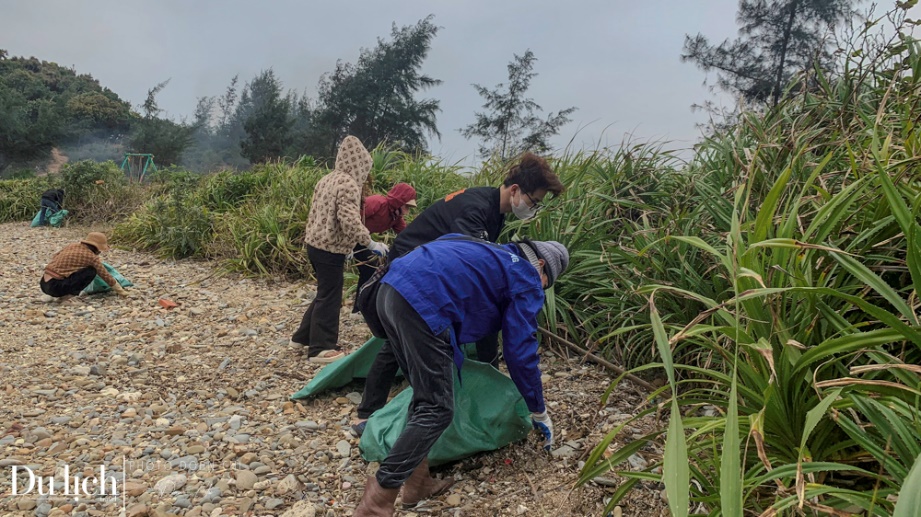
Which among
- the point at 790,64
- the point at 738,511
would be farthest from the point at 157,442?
the point at 790,64

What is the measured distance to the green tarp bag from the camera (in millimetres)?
12031

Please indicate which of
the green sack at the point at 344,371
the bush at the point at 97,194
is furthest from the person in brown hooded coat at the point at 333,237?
the bush at the point at 97,194

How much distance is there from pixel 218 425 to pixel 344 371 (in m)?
0.73

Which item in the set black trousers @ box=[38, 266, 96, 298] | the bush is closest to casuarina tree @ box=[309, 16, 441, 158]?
the bush

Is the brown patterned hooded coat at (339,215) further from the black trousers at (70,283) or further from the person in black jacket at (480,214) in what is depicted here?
the black trousers at (70,283)

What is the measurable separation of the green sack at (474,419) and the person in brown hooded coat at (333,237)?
1.40m

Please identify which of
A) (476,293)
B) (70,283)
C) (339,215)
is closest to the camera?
(476,293)

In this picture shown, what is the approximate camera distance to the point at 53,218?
12.0m

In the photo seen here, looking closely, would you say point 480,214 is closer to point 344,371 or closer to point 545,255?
point 545,255

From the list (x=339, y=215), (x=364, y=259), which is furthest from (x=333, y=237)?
(x=364, y=259)

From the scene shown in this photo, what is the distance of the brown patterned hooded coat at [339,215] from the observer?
12.8ft

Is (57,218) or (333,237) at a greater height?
(333,237)

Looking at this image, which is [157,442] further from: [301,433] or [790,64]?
[790,64]

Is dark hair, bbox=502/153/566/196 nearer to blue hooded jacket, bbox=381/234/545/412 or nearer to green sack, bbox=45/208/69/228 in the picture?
blue hooded jacket, bbox=381/234/545/412
